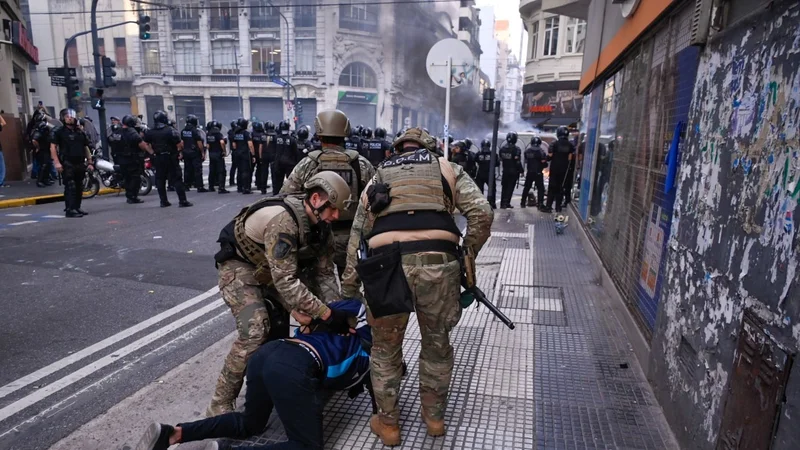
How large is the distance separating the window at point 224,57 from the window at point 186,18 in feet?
6.85

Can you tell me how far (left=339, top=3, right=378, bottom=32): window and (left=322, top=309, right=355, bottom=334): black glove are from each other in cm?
4253

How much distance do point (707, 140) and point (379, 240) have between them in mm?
1816

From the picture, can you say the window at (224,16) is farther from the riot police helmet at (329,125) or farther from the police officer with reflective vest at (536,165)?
the riot police helmet at (329,125)

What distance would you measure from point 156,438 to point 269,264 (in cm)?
95

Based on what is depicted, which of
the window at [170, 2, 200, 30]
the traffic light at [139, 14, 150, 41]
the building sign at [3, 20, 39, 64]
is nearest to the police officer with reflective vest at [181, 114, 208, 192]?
the building sign at [3, 20, 39, 64]

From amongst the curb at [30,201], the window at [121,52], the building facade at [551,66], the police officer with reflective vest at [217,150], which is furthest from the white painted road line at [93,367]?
the window at [121,52]

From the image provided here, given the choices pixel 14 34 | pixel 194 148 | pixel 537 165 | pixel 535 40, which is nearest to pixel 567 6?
pixel 537 165

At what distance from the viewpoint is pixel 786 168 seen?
5.92 feet

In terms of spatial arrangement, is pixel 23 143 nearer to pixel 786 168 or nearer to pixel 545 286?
pixel 545 286

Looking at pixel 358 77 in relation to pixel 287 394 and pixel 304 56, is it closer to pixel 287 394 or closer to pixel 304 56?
pixel 304 56

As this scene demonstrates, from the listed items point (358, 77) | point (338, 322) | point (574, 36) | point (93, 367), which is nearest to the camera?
point (338, 322)

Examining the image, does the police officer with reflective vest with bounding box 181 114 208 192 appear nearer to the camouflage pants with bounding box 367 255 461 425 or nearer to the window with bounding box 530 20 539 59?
the camouflage pants with bounding box 367 255 461 425

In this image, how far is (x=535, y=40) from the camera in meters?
29.9

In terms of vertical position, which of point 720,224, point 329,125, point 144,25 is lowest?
point 720,224
